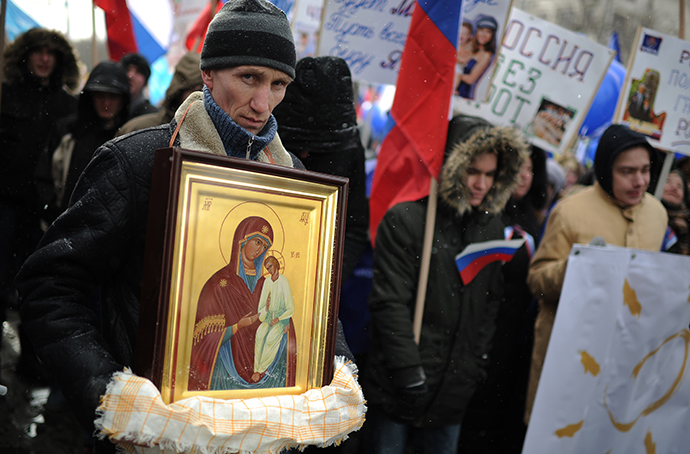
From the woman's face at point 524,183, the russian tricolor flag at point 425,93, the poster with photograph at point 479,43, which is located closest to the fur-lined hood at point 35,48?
the russian tricolor flag at point 425,93

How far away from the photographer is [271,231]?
1.29 m

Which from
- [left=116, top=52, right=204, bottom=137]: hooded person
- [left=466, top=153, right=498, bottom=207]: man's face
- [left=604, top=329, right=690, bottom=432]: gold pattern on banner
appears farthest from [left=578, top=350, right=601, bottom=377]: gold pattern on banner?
[left=116, top=52, right=204, bottom=137]: hooded person

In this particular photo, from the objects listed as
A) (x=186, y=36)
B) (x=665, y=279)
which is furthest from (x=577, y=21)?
(x=665, y=279)

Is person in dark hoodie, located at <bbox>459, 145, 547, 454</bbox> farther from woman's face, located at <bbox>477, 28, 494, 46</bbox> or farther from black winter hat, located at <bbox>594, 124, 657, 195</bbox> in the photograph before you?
woman's face, located at <bbox>477, 28, 494, 46</bbox>

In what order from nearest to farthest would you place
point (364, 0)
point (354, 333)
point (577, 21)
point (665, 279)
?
point (665, 279) → point (354, 333) → point (364, 0) → point (577, 21)

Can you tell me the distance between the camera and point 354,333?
3.59 metres

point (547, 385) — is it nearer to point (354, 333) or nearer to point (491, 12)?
point (354, 333)

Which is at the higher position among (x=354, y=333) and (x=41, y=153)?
(x=41, y=153)

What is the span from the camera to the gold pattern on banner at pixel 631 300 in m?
3.14

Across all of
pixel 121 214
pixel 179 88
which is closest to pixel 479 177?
pixel 179 88

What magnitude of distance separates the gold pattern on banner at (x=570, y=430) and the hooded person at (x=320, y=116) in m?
1.71

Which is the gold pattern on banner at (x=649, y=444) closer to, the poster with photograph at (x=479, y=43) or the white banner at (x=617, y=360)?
the white banner at (x=617, y=360)

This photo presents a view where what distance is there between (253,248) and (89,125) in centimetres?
289

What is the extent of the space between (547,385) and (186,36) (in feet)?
17.1
